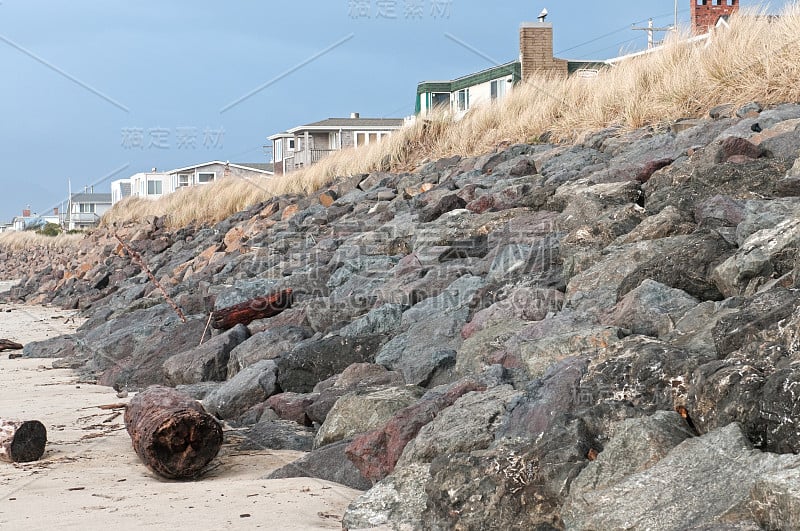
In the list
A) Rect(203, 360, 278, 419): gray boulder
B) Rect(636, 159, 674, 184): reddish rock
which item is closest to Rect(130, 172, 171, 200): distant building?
Rect(636, 159, 674, 184): reddish rock

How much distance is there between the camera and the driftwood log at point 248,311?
8.19 meters

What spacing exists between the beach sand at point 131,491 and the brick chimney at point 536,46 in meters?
18.7

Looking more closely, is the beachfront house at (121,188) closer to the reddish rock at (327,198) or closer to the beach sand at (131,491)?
the reddish rock at (327,198)

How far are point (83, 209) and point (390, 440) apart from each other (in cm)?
7577

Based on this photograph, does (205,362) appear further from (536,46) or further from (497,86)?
(497,86)

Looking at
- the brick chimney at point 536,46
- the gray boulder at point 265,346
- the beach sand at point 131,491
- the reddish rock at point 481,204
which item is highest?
the brick chimney at point 536,46

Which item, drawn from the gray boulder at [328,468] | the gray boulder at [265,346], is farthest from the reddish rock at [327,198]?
the gray boulder at [328,468]

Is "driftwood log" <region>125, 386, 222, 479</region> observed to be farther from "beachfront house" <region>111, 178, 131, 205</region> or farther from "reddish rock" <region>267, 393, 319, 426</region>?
"beachfront house" <region>111, 178, 131, 205</region>

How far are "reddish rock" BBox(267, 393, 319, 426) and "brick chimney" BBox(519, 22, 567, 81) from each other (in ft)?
59.9

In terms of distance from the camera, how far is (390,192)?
12.7 metres

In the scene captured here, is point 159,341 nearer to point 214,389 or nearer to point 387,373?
point 214,389

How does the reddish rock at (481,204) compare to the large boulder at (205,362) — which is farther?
the reddish rock at (481,204)

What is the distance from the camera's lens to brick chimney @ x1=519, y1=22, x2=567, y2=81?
75.4 feet

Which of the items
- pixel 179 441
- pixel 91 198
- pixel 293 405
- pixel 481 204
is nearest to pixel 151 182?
pixel 91 198
